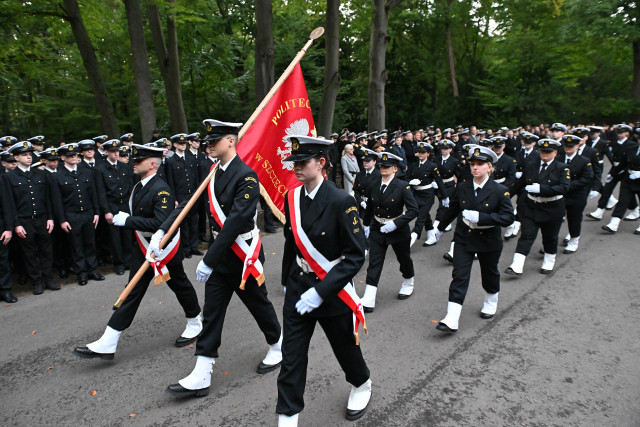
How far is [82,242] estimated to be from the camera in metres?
7.92

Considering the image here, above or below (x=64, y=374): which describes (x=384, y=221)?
above

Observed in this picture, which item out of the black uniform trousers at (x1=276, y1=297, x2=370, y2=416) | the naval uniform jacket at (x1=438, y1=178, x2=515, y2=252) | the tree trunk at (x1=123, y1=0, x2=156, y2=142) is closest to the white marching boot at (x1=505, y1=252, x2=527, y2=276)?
the naval uniform jacket at (x1=438, y1=178, x2=515, y2=252)

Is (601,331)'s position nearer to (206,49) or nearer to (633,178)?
(633,178)

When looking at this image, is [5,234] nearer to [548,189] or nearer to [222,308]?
[222,308]

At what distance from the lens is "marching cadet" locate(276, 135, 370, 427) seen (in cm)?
332

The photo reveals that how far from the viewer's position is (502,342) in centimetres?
514

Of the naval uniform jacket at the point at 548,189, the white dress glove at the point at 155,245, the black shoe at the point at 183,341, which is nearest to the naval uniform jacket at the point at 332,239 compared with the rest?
the white dress glove at the point at 155,245

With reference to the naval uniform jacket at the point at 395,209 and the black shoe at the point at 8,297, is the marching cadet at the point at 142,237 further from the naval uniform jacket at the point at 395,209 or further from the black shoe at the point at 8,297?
the black shoe at the point at 8,297

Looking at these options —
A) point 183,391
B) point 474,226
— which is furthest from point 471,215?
point 183,391

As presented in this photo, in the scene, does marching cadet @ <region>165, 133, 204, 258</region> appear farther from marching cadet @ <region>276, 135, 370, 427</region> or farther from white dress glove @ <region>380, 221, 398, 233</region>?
marching cadet @ <region>276, 135, 370, 427</region>

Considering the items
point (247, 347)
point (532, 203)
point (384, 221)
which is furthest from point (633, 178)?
point (247, 347)

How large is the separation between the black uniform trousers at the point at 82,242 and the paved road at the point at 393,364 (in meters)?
0.82

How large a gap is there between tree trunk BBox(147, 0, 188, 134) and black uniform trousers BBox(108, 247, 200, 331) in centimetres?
1129

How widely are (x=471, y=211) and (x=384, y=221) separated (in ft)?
4.47
